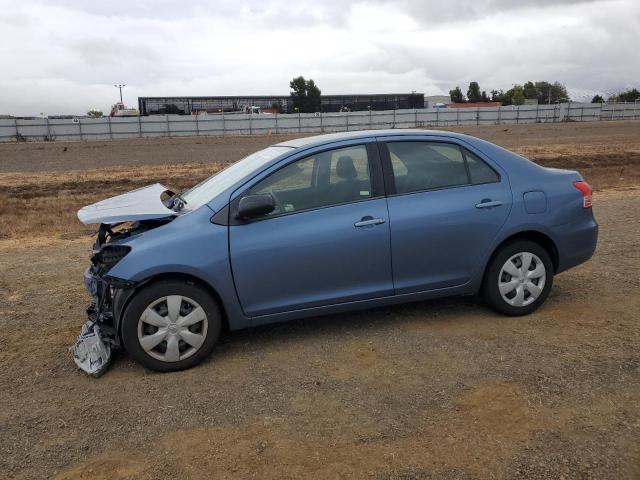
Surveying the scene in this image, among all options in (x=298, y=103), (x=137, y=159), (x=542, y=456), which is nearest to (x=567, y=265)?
(x=542, y=456)

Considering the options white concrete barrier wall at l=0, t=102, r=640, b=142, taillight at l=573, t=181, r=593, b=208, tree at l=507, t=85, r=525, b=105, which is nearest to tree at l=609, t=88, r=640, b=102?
tree at l=507, t=85, r=525, b=105

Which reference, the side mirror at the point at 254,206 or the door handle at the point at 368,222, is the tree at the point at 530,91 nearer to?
the door handle at the point at 368,222

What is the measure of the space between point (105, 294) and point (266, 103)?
100619 mm

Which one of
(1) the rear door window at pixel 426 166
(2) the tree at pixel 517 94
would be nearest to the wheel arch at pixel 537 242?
(1) the rear door window at pixel 426 166

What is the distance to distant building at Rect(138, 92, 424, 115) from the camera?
8669cm

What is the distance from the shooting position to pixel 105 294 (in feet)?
13.7

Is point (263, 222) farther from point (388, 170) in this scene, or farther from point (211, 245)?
point (388, 170)

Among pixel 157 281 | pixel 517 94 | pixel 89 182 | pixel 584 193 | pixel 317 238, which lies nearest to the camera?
pixel 157 281

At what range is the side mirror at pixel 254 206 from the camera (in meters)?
4.06

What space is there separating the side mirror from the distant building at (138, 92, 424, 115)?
82992mm

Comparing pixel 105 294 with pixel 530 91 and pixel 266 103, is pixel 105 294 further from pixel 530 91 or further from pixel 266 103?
pixel 530 91

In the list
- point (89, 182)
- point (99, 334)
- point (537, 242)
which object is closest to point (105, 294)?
point (99, 334)

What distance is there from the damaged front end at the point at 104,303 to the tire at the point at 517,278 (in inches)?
105

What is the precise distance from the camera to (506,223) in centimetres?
459
